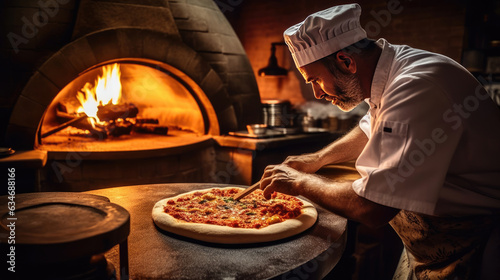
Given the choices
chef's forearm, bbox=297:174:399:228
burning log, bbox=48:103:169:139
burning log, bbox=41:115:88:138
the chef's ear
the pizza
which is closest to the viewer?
chef's forearm, bbox=297:174:399:228

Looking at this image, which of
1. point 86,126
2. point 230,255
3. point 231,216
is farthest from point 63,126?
point 230,255

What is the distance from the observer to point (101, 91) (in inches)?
192

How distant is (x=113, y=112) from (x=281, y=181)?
11.4 feet

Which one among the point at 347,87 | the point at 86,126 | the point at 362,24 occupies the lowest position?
the point at 86,126

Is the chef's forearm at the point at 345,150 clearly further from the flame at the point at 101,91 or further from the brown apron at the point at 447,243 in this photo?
the flame at the point at 101,91

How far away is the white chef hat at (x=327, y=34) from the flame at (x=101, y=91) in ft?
11.6

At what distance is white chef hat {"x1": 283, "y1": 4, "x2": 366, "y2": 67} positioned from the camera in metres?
1.96

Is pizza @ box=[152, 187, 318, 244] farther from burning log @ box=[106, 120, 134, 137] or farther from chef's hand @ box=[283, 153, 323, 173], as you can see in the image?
burning log @ box=[106, 120, 134, 137]

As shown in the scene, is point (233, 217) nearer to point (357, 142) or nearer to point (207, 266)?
point (207, 266)

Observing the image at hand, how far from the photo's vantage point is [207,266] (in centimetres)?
154

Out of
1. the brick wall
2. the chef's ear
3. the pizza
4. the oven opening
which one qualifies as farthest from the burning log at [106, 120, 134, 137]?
the brick wall

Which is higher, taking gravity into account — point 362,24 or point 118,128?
point 362,24

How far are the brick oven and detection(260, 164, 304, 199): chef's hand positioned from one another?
7.51 ft

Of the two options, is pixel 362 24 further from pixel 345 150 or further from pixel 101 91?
pixel 345 150
